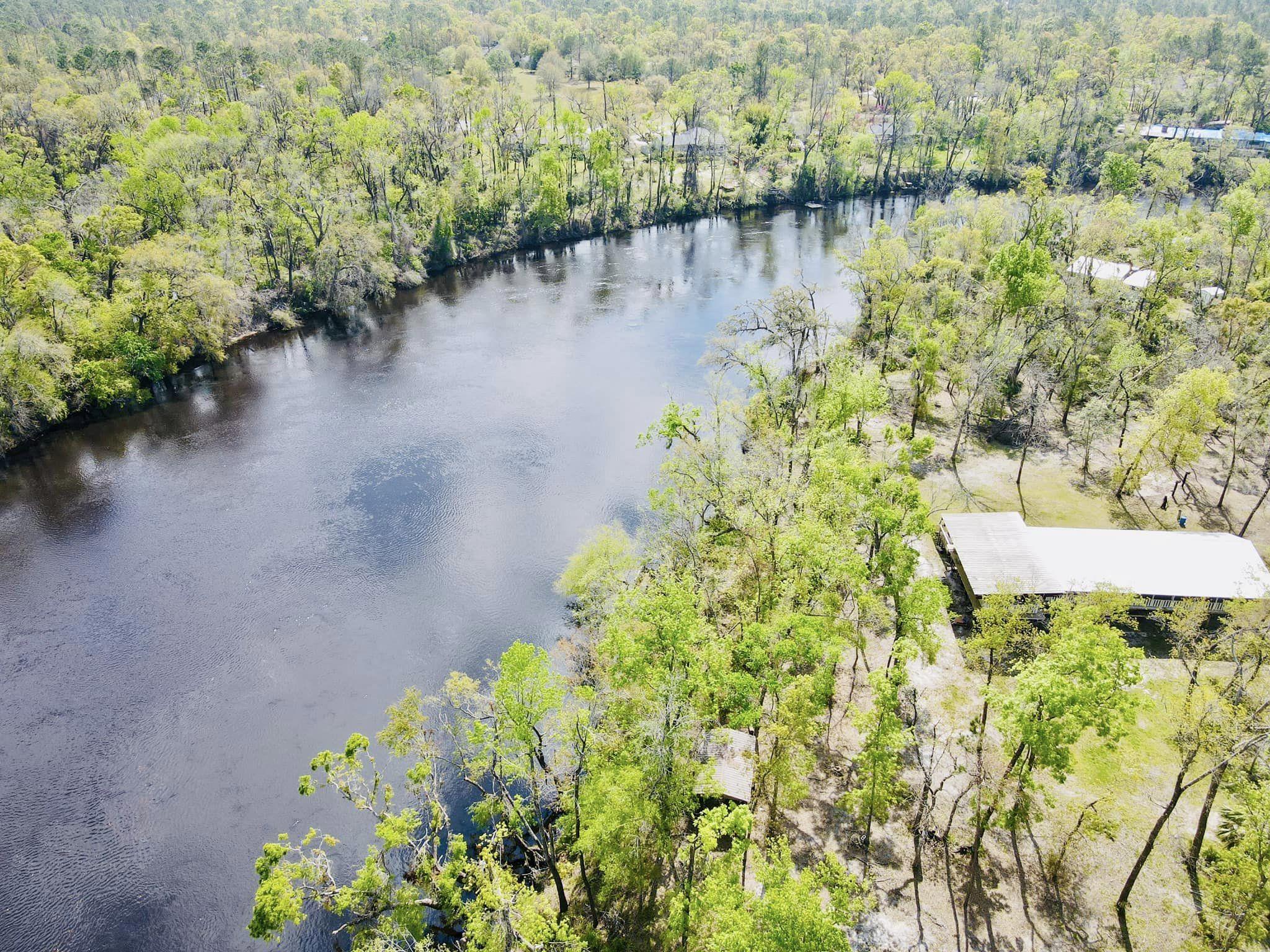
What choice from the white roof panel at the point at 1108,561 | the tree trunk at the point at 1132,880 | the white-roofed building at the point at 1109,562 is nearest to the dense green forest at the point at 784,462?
the tree trunk at the point at 1132,880

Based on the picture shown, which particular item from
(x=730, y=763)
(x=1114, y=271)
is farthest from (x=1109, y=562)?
(x=1114, y=271)

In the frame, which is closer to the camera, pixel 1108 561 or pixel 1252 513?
pixel 1108 561

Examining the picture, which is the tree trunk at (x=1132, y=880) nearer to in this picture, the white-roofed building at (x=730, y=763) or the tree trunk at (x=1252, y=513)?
the white-roofed building at (x=730, y=763)

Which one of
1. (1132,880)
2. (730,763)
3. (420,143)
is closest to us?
(1132,880)

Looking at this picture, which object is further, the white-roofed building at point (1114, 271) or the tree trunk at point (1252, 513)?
the white-roofed building at point (1114, 271)

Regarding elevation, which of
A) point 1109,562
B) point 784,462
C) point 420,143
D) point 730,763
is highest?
point 420,143

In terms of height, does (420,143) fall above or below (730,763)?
above

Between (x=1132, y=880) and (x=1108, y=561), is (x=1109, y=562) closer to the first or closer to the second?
(x=1108, y=561)

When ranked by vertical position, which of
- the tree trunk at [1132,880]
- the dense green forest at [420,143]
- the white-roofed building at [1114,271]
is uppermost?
the dense green forest at [420,143]
